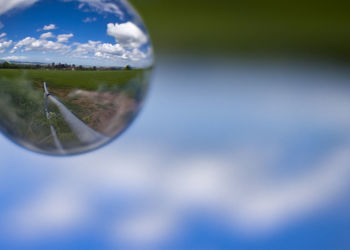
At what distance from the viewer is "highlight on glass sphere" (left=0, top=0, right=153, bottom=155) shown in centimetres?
108

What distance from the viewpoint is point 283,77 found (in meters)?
5.31

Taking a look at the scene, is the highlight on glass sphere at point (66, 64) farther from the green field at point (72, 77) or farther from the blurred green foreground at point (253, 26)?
the blurred green foreground at point (253, 26)

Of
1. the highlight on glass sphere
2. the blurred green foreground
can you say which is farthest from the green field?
the blurred green foreground

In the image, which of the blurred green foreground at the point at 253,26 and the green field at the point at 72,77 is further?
the blurred green foreground at the point at 253,26

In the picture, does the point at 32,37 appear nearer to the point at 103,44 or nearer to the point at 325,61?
the point at 103,44

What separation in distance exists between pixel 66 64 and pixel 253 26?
17.4 feet

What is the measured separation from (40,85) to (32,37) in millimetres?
119

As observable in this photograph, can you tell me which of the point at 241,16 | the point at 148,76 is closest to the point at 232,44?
the point at 241,16

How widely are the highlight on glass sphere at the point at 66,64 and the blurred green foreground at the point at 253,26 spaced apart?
15.2 ft

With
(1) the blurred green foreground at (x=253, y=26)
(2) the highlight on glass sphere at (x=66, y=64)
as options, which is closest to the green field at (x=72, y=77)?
(2) the highlight on glass sphere at (x=66, y=64)

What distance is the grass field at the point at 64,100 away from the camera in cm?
110

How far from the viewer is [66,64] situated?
1.10 meters

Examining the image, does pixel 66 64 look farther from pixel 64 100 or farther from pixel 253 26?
pixel 253 26

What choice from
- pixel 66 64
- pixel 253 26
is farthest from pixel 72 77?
pixel 253 26
